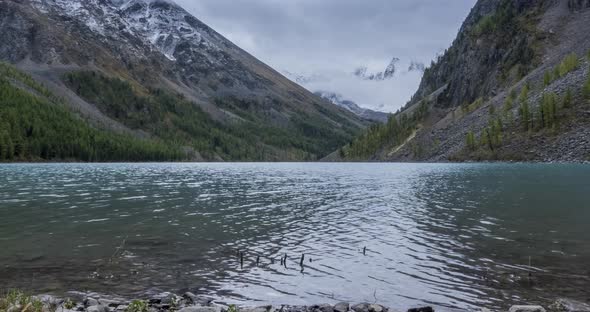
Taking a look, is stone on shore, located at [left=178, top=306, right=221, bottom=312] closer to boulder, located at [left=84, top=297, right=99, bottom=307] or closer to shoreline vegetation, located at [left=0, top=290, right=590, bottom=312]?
shoreline vegetation, located at [left=0, top=290, right=590, bottom=312]

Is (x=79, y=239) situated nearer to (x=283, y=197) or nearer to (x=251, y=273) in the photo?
(x=251, y=273)

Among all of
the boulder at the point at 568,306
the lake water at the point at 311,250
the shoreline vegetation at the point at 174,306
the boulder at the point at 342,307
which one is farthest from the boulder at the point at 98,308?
the boulder at the point at 568,306

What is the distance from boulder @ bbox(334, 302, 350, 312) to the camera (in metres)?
16.3

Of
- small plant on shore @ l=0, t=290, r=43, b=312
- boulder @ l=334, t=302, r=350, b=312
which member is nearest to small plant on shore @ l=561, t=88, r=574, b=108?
boulder @ l=334, t=302, r=350, b=312

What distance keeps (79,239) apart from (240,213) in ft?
52.9

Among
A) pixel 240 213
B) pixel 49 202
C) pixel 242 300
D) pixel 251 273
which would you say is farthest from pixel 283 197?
pixel 242 300

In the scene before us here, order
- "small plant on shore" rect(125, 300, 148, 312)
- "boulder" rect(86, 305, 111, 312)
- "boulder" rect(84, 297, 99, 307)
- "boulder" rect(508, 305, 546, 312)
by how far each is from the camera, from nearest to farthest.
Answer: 1. "small plant on shore" rect(125, 300, 148, 312)
2. "boulder" rect(86, 305, 111, 312)
3. "boulder" rect(508, 305, 546, 312)
4. "boulder" rect(84, 297, 99, 307)

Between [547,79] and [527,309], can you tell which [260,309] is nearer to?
[527,309]

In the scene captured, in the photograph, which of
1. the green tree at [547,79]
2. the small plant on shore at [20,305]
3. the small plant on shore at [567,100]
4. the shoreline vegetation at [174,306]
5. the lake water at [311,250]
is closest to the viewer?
the small plant on shore at [20,305]

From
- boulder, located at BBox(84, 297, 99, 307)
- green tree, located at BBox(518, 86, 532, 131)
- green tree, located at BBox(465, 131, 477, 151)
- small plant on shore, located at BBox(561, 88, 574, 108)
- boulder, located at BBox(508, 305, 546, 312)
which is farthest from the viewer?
green tree, located at BBox(465, 131, 477, 151)

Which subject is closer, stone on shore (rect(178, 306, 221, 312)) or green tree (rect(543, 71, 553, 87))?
stone on shore (rect(178, 306, 221, 312))

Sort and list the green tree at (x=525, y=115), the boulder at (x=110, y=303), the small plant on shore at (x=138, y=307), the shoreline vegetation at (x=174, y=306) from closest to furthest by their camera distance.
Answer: the small plant on shore at (x=138, y=307)
the shoreline vegetation at (x=174, y=306)
the boulder at (x=110, y=303)
the green tree at (x=525, y=115)

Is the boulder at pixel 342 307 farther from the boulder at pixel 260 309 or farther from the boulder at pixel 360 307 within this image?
the boulder at pixel 260 309

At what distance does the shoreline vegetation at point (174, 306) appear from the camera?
603 inches
